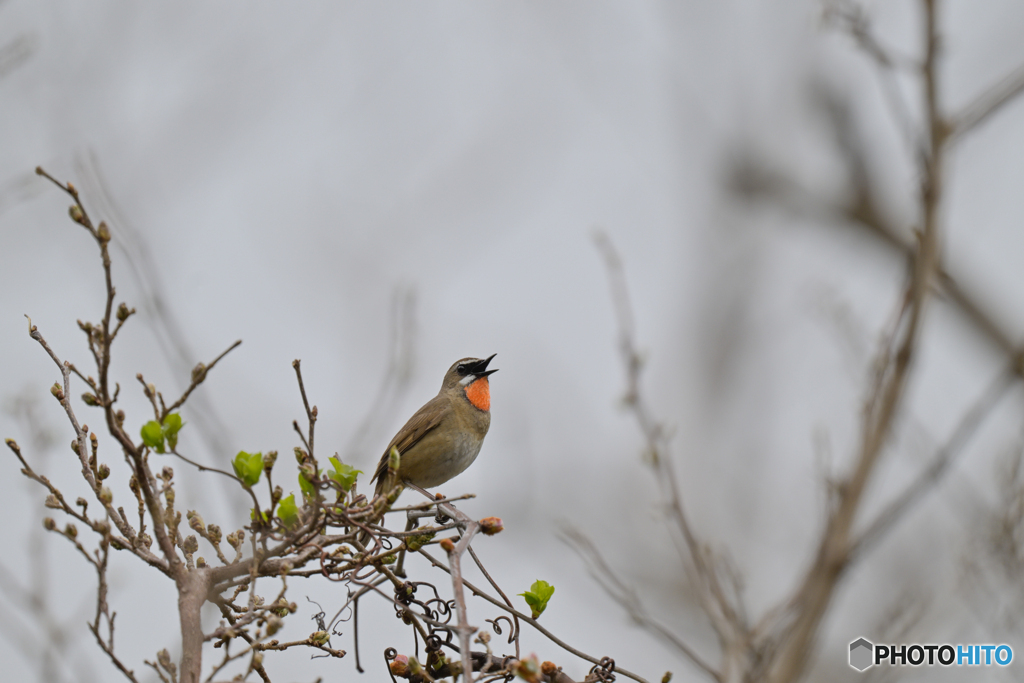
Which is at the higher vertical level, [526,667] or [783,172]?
[783,172]

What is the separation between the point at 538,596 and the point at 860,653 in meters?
4.54

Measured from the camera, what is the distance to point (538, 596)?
3400 mm

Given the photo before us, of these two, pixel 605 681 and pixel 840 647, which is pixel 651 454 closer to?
pixel 605 681

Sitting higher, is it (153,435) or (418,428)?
(418,428)

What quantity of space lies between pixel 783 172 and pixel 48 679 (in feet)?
38.0

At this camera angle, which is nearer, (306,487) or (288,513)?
(288,513)

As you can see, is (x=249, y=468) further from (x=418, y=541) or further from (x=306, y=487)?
(x=418, y=541)

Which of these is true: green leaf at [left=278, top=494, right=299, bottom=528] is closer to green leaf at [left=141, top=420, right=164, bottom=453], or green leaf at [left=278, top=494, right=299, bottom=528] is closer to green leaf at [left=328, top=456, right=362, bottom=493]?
green leaf at [left=328, top=456, right=362, bottom=493]

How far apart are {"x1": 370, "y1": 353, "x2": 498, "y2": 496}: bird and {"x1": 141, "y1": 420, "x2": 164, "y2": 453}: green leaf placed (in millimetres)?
3535

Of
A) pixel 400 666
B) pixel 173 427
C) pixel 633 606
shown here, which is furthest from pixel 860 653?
pixel 173 427

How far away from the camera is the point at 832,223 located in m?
12.5

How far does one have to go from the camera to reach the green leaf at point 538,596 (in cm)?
339

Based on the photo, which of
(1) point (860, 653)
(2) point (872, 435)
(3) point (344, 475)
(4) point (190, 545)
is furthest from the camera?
(1) point (860, 653)

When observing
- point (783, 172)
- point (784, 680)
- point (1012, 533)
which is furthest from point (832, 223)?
point (784, 680)
